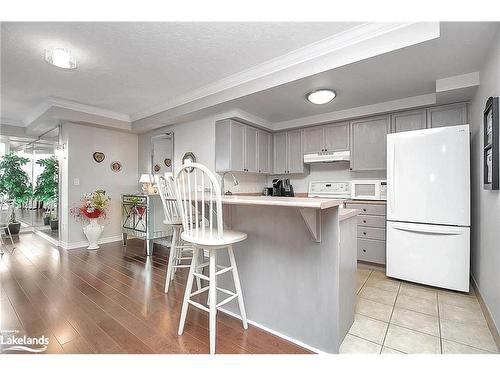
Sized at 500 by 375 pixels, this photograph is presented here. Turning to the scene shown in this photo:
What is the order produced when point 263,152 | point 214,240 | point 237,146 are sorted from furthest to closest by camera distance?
point 263,152 → point 237,146 → point 214,240

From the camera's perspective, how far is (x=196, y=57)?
249 centimetres

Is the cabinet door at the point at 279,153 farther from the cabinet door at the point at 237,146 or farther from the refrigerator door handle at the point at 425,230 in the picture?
the refrigerator door handle at the point at 425,230

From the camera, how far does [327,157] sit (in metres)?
3.81

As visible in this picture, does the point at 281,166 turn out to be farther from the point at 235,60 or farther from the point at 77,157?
the point at 77,157

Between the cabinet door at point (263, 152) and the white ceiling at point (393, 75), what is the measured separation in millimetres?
694

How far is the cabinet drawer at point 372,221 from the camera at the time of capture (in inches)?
122

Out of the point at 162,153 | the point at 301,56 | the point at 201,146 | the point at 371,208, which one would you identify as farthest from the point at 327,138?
the point at 162,153

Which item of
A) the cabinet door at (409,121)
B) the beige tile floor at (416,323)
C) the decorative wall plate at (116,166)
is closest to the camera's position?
the beige tile floor at (416,323)

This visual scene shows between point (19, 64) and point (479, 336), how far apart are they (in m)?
4.85

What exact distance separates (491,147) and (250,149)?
2.83 m

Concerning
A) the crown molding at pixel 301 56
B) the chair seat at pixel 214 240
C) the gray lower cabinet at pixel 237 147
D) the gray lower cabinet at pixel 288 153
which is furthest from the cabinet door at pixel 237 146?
the chair seat at pixel 214 240

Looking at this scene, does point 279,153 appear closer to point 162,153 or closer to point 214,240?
point 162,153

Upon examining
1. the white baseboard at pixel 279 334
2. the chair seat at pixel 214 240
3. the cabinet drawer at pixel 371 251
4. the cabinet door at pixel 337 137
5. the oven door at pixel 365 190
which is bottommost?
the white baseboard at pixel 279 334
